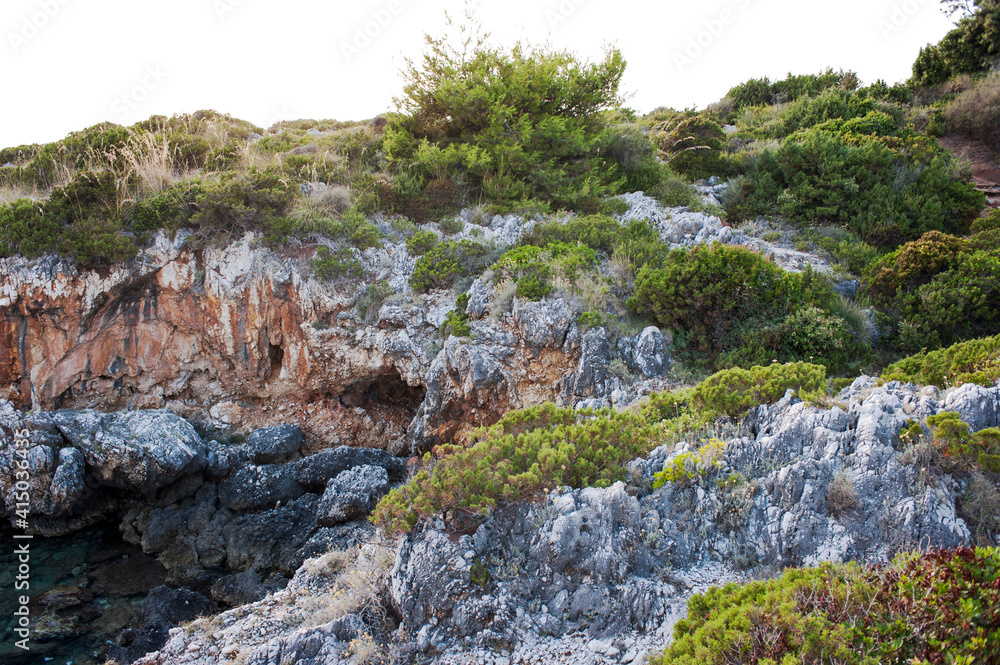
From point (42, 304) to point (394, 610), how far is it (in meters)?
11.3

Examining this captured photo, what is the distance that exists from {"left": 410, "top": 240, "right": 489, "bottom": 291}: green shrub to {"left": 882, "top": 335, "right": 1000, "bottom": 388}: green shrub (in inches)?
299

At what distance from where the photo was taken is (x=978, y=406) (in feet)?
16.1

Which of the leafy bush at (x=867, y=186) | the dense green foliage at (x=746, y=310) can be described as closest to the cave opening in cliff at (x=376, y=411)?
the dense green foliage at (x=746, y=310)

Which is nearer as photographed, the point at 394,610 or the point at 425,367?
the point at 394,610

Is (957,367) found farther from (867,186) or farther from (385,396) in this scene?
(385,396)

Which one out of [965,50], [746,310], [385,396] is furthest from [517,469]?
[965,50]

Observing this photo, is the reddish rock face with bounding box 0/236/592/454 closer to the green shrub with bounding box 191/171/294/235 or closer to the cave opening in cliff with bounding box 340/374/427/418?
the cave opening in cliff with bounding box 340/374/427/418

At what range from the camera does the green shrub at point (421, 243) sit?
12195 millimetres

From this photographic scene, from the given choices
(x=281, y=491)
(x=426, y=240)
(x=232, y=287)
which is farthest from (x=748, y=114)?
(x=281, y=491)

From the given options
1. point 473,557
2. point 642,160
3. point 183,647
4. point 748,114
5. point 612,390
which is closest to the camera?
point 473,557

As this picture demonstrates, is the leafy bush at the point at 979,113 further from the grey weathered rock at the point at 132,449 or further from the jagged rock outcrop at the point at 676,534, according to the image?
the grey weathered rock at the point at 132,449

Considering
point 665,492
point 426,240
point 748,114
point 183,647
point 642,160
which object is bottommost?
point 183,647

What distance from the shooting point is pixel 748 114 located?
20359 millimetres

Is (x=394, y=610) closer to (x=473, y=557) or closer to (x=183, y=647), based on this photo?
(x=473, y=557)
